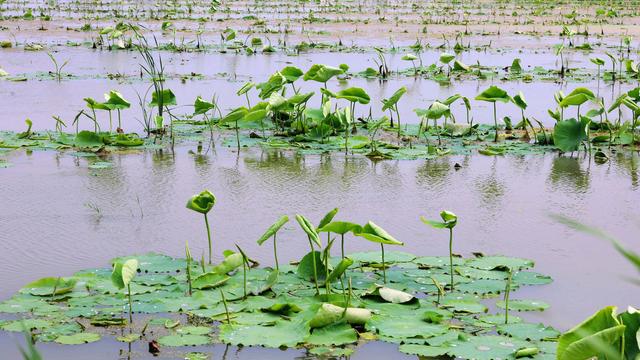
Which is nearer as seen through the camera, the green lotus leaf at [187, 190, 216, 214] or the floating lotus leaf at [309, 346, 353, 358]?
the floating lotus leaf at [309, 346, 353, 358]

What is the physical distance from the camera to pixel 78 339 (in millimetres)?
2914

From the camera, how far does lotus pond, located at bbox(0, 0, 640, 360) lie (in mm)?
2975

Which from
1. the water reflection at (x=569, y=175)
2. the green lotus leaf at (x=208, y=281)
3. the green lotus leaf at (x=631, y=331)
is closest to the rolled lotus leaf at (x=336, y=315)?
the green lotus leaf at (x=208, y=281)

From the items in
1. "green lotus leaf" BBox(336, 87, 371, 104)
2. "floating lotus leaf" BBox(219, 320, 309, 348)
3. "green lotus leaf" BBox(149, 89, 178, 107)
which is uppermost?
"green lotus leaf" BBox(336, 87, 371, 104)

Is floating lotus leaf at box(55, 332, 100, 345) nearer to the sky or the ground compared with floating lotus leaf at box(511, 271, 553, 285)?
nearer to the sky

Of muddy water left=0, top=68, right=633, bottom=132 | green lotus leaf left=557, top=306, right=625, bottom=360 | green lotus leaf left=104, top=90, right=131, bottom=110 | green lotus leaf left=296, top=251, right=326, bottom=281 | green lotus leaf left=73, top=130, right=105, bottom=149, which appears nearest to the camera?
green lotus leaf left=557, top=306, right=625, bottom=360

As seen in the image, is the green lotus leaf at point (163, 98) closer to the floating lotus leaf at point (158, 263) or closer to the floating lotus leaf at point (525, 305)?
the floating lotus leaf at point (158, 263)

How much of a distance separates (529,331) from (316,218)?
1428 millimetres

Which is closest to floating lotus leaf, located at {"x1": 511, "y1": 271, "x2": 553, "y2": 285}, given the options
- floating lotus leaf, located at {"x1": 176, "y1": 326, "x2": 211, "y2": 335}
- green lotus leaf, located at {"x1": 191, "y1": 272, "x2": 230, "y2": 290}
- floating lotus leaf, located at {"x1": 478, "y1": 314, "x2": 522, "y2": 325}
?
floating lotus leaf, located at {"x1": 478, "y1": 314, "x2": 522, "y2": 325}

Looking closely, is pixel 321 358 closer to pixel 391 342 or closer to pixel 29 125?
pixel 391 342

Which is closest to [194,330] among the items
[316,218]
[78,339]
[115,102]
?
[78,339]

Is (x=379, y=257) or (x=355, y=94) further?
(x=355, y=94)

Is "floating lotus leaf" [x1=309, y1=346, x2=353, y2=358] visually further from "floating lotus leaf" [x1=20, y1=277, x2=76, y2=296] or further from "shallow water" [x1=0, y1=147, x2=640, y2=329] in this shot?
"floating lotus leaf" [x1=20, y1=277, x2=76, y2=296]

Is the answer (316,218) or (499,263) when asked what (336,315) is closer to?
(499,263)
